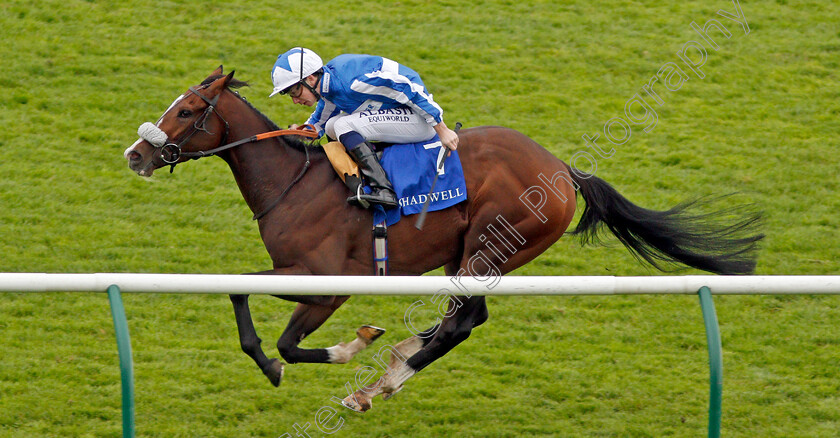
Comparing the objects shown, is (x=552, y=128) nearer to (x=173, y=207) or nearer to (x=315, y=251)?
(x=173, y=207)

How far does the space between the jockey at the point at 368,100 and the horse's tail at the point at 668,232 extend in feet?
2.97

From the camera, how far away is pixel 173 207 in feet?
23.2

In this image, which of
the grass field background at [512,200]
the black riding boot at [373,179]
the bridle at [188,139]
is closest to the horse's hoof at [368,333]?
the grass field background at [512,200]

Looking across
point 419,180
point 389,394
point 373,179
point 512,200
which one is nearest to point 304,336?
Result: point 389,394

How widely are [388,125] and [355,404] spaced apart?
137 centimetres

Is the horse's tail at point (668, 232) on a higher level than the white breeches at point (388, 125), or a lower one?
higher

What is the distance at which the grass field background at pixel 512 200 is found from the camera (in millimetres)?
4820

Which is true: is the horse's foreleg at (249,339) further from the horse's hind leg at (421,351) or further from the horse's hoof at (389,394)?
the horse's hoof at (389,394)

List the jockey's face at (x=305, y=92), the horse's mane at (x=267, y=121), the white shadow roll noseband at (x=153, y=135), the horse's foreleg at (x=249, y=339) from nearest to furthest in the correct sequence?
the horse's foreleg at (x=249, y=339), the white shadow roll noseband at (x=153, y=135), the jockey's face at (x=305, y=92), the horse's mane at (x=267, y=121)

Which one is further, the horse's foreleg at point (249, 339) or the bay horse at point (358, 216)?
the bay horse at point (358, 216)

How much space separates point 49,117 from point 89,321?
2984 mm

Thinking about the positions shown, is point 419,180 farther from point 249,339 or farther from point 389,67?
point 249,339

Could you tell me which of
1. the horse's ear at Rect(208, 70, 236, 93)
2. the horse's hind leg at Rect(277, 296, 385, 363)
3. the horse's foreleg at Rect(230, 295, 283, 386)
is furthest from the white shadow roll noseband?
the horse's hind leg at Rect(277, 296, 385, 363)

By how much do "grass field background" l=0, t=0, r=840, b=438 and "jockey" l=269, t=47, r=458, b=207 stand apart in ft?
4.25
